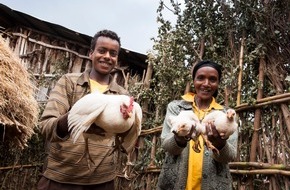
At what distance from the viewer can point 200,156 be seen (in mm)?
2279

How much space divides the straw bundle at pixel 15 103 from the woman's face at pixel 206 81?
7.11ft

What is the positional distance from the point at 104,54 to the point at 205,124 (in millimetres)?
831

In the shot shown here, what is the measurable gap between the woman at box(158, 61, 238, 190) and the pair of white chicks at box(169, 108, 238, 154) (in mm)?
99

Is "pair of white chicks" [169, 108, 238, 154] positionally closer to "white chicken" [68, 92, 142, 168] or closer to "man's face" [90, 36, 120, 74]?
"white chicken" [68, 92, 142, 168]

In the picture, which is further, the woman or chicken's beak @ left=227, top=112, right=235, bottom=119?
the woman

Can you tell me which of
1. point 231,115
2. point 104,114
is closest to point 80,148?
point 104,114

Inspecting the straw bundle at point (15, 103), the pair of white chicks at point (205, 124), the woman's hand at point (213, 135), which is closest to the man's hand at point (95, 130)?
the pair of white chicks at point (205, 124)

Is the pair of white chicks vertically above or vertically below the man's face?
below

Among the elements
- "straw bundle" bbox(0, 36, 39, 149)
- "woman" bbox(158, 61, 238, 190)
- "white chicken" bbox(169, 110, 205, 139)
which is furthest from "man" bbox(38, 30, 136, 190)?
"straw bundle" bbox(0, 36, 39, 149)

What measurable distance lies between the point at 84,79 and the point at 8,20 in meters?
6.24

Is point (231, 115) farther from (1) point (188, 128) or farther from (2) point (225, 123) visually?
(1) point (188, 128)

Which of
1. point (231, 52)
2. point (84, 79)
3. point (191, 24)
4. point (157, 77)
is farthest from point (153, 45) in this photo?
point (84, 79)

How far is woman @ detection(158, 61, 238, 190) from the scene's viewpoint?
2.15 m

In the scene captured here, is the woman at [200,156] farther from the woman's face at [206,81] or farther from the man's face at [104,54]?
the man's face at [104,54]
